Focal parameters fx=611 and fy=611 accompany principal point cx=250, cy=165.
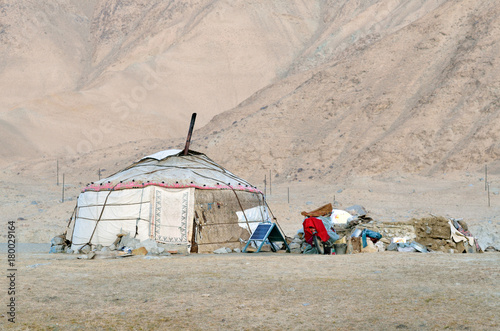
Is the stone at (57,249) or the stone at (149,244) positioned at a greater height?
the stone at (149,244)

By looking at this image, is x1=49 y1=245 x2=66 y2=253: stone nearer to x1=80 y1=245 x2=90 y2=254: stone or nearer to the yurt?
the yurt

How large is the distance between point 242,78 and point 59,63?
22.4 meters

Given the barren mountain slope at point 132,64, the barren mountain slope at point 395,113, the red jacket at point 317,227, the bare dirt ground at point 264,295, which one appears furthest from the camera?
the barren mountain slope at point 132,64

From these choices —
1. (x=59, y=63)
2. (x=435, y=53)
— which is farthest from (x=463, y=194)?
(x=59, y=63)

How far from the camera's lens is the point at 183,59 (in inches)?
2303

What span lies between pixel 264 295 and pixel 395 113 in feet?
87.9

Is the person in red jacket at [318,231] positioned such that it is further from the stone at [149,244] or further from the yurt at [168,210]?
the stone at [149,244]

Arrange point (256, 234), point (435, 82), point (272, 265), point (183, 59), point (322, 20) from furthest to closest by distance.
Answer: point (322, 20) < point (183, 59) < point (435, 82) < point (256, 234) < point (272, 265)

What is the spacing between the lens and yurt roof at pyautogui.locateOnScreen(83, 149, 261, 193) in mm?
12109

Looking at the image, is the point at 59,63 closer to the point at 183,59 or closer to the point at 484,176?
the point at 183,59

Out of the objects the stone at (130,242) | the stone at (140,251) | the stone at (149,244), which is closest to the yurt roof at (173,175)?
the stone at (130,242)

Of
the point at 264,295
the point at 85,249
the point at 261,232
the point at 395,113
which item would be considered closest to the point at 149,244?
the point at 85,249

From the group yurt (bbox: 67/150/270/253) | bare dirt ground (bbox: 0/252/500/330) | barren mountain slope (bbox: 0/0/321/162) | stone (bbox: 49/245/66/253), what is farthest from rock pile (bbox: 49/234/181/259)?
barren mountain slope (bbox: 0/0/321/162)

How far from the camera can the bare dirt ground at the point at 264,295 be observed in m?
5.20
